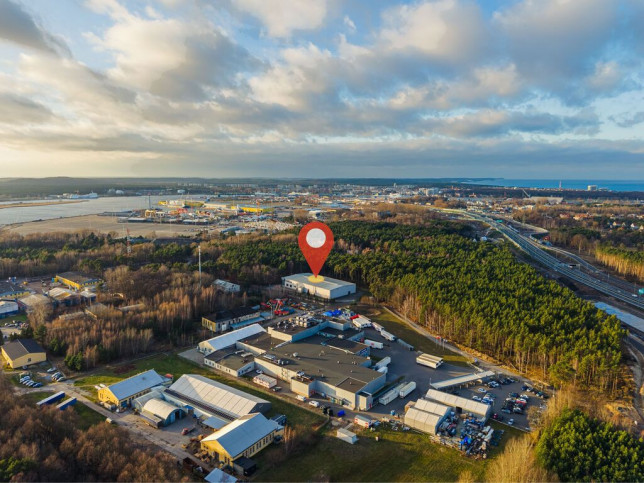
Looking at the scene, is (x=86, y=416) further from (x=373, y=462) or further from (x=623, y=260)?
(x=623, y=260)

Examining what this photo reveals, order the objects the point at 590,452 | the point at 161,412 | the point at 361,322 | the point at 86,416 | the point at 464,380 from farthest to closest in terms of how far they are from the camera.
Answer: the point at 361,322, the point at 464,380, the point at 86,416, the point at 161,412, the point at 590,452

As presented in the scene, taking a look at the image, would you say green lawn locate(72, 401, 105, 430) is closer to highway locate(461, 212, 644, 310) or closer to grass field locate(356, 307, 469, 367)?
grass field locate(356, 307, 469, 367)

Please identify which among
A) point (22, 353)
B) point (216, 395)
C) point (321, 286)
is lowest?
point (216, 395)

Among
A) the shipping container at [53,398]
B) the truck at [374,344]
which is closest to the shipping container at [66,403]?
the shipping container at [53,398]

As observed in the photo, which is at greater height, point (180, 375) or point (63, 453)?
point (63, 453)

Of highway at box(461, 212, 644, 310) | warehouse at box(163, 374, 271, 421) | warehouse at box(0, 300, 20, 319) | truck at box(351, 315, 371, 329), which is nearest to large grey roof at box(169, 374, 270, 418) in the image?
warehouse at box(163, 374, 271, 421)

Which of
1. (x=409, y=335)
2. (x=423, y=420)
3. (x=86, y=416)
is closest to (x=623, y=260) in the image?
(x=409, y=335)

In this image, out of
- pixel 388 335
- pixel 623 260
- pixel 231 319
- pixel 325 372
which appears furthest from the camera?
pixel 623 260
